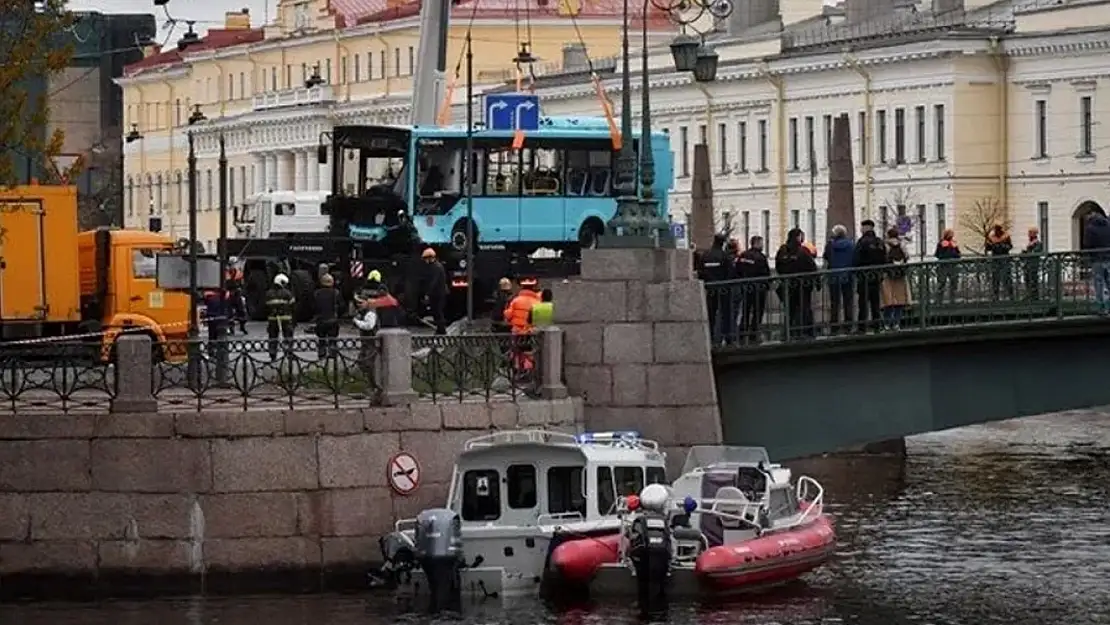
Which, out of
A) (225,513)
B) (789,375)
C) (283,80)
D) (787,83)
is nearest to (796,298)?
(789,375)

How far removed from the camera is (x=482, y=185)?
57.7m

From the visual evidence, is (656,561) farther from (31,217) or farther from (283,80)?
(283,80)

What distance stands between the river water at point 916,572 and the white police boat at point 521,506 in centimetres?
41

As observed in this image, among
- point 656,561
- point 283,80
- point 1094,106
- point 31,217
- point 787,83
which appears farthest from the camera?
point 283,80

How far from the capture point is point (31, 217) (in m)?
44.6

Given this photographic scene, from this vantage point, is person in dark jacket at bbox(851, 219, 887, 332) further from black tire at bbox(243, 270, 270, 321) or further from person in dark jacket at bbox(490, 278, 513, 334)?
black tire at bbox(243, 270, 270, 321)

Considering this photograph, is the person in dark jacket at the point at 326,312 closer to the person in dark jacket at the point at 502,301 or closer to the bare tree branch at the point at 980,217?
the person in dark jacket at the point at 502,301

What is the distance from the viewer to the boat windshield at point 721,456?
1476 inches

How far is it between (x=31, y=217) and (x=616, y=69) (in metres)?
64.0

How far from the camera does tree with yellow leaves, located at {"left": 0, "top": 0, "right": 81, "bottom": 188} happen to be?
35.0m

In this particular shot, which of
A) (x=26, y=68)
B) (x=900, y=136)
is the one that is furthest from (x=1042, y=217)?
(x=26, y=68)

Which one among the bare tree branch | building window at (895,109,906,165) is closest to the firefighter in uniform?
the bare tree branch

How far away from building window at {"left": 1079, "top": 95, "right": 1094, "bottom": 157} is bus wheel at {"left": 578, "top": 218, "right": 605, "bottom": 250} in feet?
121

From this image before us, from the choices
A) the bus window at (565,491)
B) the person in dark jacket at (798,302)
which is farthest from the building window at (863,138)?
the bus window at (565,491)
